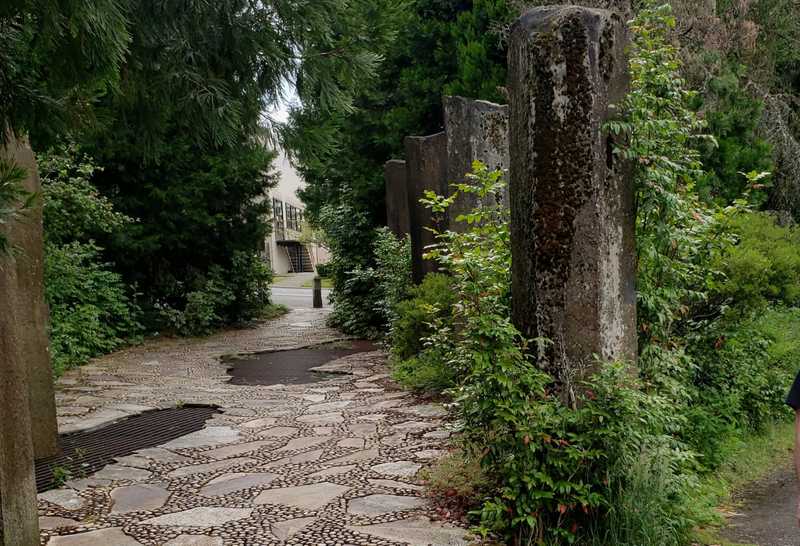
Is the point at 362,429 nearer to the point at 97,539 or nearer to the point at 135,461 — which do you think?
the point at 135,461

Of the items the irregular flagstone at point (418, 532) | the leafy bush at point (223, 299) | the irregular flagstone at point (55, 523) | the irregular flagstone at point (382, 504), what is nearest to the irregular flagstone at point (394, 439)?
the irregular flagstone at point (382, 504)

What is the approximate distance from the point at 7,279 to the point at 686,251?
405 centimetres

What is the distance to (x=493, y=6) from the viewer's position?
526 inches

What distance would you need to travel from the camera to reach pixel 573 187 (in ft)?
13.2

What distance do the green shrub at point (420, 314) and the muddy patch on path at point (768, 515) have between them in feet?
11.3

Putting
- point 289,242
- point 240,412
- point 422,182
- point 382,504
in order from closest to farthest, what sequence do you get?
1. point 382,504
2. point 240,412
3. point 422,182
4. point 289,242

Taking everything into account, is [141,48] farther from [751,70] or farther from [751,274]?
[751,70]

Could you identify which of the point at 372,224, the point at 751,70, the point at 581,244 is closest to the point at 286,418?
the point at 581,244

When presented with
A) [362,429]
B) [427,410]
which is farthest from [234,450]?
[427,410]

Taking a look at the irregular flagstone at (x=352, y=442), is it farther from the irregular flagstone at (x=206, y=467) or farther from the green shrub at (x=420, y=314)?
the green shrub at (x=420, y=314)

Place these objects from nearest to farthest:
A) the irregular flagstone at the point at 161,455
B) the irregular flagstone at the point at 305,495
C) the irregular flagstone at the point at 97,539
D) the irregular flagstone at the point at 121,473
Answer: the irregular flagstone at the point at 97,539 → the irregular flagstone at the point at 305,495 → the irregular flagstone at the point at 121,473 → the irregular flagstone at the point at 161,455

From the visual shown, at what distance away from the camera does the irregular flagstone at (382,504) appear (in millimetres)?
4484

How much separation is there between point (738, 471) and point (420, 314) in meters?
3.74

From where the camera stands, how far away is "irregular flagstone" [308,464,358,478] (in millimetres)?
5241
